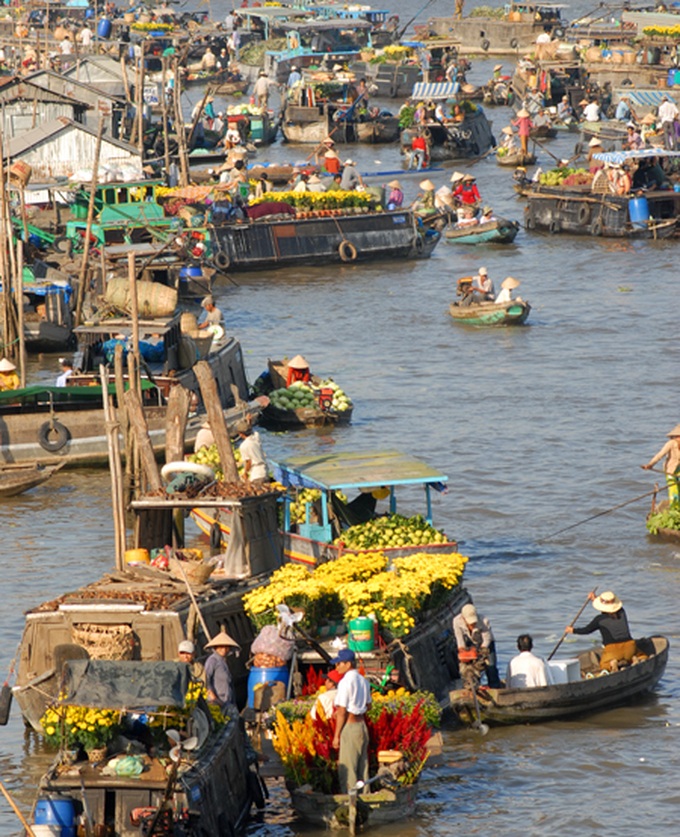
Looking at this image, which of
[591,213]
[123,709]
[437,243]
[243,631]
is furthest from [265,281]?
[123,709]

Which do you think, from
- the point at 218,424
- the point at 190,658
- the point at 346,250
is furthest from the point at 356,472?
the point at 346,250

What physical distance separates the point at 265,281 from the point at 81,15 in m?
62.1

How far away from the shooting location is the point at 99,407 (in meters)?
28.4

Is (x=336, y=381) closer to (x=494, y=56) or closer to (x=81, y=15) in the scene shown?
(x=494, y=56)

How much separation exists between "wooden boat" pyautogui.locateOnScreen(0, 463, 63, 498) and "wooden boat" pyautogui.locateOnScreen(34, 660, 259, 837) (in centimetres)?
1287

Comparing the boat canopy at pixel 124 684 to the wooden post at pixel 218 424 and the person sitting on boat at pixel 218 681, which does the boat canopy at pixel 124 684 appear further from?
the wooden post at pixel 218 424

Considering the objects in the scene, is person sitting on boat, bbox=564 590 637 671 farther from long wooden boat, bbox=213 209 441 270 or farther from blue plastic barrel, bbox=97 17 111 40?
blue plastic barrel, bbox=97 17 111 40

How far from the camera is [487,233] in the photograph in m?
48.2

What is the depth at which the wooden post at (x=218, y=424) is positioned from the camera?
68.4 feet

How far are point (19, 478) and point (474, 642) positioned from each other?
11.3 m

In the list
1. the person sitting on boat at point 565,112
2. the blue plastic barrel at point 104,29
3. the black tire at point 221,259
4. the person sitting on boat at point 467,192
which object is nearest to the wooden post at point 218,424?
the black tire at point 221,259

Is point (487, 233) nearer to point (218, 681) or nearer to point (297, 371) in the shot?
point (297, 371)

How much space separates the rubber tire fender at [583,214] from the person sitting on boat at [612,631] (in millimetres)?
30486

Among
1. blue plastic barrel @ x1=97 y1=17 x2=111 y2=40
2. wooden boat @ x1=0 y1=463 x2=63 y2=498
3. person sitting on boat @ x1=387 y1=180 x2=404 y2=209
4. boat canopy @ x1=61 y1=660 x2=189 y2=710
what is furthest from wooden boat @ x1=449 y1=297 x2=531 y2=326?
blue plastic barrel @ x1=97 y1=17 x2=111 y2=40
